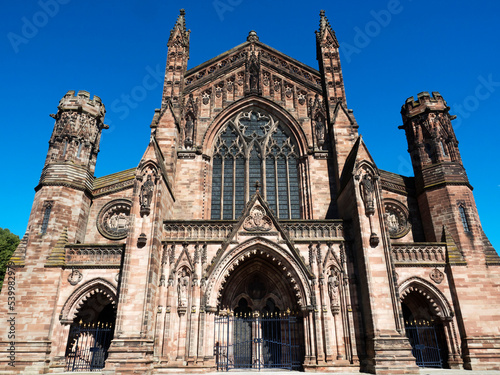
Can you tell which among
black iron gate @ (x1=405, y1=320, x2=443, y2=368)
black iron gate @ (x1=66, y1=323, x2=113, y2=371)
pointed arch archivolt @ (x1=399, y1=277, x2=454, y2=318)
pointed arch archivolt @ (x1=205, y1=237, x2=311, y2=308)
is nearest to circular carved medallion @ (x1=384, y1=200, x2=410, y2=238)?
pointed arch archivolt @ (x1=399, y1=277, x2=454, y2=318)

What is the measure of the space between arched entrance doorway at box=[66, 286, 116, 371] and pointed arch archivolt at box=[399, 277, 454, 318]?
45.1 feet

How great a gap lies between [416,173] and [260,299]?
38.9ft

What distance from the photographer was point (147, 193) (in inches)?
672

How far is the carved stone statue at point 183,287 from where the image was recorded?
1616 centimetres

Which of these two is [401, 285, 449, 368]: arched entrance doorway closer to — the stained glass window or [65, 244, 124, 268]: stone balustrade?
the stained glass window

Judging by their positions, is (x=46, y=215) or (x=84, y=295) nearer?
(x=84, y=295)

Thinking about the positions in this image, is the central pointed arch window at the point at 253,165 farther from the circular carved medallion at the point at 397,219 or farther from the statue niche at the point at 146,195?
the circular carved medallion at the point at 397,219

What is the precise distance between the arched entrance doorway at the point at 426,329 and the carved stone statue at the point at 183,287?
33.4 feet

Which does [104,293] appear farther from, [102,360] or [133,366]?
[133,366]

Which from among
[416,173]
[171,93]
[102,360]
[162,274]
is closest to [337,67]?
[416,173]

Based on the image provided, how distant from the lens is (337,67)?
2433cm

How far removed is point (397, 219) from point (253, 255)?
351 inches

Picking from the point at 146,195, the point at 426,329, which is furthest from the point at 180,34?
the point at 426,329

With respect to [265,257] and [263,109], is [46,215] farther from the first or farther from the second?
[263,109]
